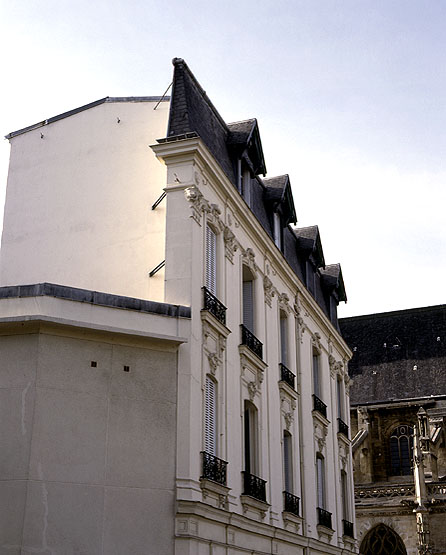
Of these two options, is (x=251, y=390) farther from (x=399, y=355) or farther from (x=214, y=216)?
(x=399, y=355)

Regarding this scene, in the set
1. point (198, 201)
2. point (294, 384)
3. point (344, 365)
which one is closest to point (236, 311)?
point (198, 201)

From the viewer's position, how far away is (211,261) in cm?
1958

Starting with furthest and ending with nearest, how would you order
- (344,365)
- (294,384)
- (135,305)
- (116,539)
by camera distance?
1. (344,365)
2. (294,384)
3. (135,305)
4. (116,539)

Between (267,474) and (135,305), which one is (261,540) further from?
(135,305)

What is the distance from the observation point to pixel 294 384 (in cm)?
2447

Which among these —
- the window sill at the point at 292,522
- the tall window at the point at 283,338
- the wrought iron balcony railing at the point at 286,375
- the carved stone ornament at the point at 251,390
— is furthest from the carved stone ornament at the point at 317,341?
the carved stone ornament at the point at 251,390

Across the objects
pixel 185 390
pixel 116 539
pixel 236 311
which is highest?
pixel 236 311

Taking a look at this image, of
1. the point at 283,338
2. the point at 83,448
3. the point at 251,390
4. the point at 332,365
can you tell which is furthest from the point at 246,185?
the point at 83,448

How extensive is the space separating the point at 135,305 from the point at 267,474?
22.4 ft

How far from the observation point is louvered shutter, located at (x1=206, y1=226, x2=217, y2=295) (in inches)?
757

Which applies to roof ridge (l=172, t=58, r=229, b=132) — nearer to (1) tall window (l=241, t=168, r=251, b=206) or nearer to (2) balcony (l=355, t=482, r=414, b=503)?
(1) tall window (l=241, t=168, r=251, b=206)

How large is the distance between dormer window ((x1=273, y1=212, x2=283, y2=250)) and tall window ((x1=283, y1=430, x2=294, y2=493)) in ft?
18.8

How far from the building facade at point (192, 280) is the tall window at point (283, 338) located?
60mm

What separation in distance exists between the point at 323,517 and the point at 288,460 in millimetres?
3254
